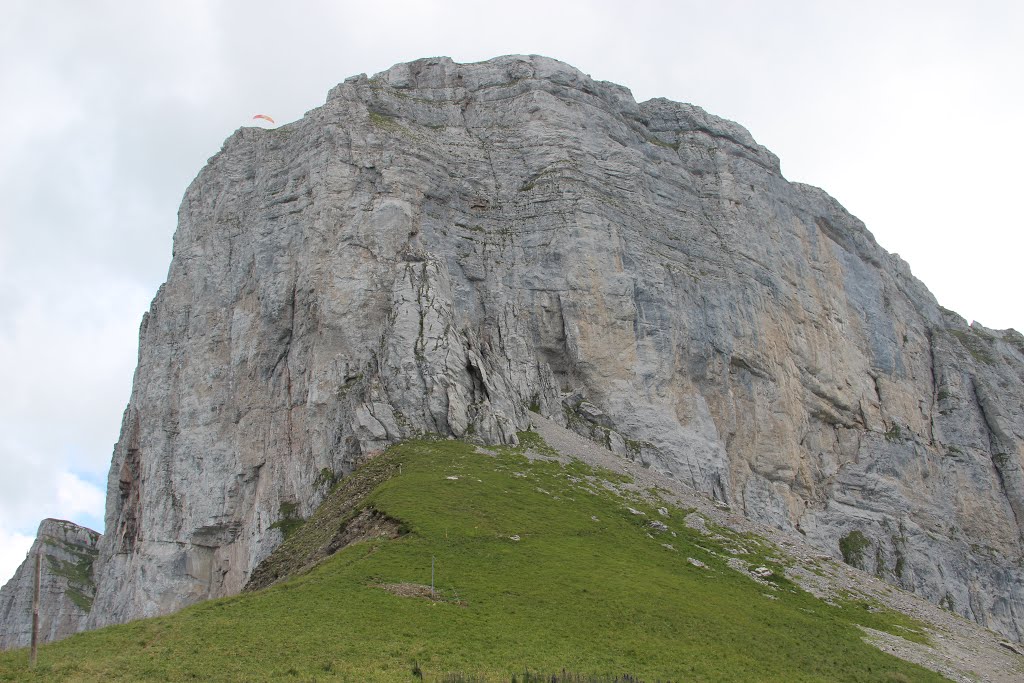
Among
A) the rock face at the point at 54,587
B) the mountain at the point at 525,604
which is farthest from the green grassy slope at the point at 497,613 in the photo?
the rock face at the point at 54,587

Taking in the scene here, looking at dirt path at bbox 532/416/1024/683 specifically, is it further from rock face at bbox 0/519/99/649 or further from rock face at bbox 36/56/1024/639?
rock face at bbox 0/519/99/649

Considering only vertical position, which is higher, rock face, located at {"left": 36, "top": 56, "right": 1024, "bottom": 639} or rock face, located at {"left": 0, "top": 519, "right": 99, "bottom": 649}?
rock face, located at {"left": 36, "top": 56, "right": 1024, "bottom": 639}

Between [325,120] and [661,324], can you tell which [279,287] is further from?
[661,324]

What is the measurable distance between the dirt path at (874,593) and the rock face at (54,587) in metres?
53.6

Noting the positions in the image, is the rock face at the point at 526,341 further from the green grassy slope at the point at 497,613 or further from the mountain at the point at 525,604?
the green grassy slope at the point at 497,613

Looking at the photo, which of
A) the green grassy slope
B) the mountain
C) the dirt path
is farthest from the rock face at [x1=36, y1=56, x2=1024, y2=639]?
the green grassy slope

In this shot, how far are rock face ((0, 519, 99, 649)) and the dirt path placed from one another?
5364cm

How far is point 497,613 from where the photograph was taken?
3184 centimetres

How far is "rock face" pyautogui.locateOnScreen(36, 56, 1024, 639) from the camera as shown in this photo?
60500 mm

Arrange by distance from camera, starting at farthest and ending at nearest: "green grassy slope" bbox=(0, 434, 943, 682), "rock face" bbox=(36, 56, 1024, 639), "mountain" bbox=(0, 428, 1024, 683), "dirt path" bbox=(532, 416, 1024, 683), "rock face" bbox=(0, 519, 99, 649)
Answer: "rock face" bbox=(0, 519, 99, 649), "rock face" bbox=(36, 56, 1024, 639), "dirt path" bbox=(532, 416, 1024, 683), "mountain" bbox=(0, 428, 1024, 683), "green grassy slope" bbox=(0, 434, 943, 682)

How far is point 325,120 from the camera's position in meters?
75.0

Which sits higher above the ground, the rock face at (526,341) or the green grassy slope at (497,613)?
the rock face at (526,341)

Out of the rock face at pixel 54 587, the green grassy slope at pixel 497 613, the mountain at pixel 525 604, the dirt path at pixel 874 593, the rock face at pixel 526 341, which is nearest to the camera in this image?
the green grassy slope at pixel 497 613

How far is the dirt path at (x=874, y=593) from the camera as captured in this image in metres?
35.2
